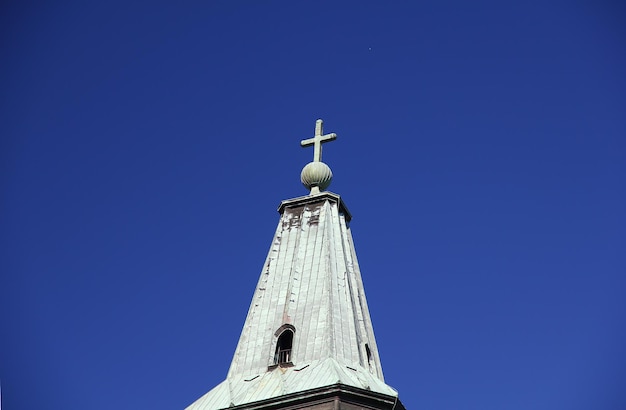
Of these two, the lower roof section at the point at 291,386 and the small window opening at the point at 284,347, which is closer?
the lower roof section at the point at 291,386

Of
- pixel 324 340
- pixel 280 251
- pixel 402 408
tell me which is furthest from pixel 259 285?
pixel 402 408

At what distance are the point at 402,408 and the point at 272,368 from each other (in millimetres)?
5022

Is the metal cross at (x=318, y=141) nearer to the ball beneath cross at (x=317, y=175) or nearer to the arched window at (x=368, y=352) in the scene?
the ball beneath cross at (x=317, y=175)

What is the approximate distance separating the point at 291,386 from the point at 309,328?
3.21 m

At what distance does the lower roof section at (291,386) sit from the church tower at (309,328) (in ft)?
0.12

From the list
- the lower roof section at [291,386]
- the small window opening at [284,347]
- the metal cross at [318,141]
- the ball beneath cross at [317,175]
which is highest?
the metal cross at [318,141]

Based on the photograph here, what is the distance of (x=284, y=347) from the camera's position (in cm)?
4538

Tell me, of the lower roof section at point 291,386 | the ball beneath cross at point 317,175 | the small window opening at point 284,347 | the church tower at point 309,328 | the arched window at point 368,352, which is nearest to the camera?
the lower roof section at point 291,386

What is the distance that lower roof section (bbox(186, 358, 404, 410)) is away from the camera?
137ft

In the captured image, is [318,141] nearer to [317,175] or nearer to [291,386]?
[317,175]

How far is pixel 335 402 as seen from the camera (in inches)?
1618

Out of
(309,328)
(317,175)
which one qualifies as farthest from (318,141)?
(309,328)

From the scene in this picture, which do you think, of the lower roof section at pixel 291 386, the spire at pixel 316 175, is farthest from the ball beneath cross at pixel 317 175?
the lower roof section at pixel 291 386

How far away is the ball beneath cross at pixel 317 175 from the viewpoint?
51969 mm
